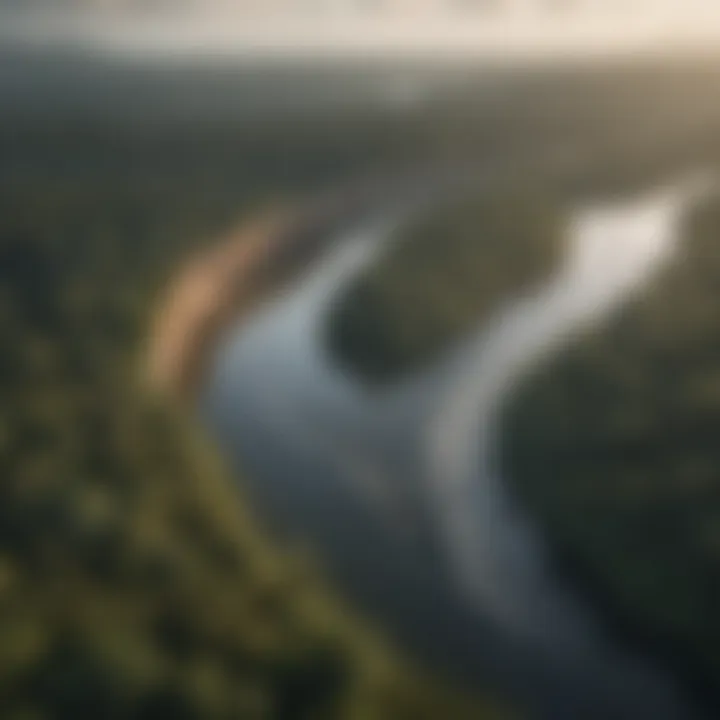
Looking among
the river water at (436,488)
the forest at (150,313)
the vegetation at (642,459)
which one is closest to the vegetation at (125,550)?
the forest at (150,313)

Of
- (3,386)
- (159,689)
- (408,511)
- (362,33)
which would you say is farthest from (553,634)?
(362,33)

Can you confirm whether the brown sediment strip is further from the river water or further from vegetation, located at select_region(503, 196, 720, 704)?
vegetation, located at select_region(503, 196, 720, 704)

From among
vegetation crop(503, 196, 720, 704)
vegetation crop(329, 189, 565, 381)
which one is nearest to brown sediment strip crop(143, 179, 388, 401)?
vegetation crop(329, 189, 565, 381)

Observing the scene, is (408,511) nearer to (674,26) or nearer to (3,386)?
(3,386)

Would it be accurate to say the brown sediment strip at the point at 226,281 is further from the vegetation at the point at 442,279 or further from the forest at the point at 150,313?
the vegetation at the point at 442,279

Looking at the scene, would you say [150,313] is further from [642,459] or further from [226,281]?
[642,459]
